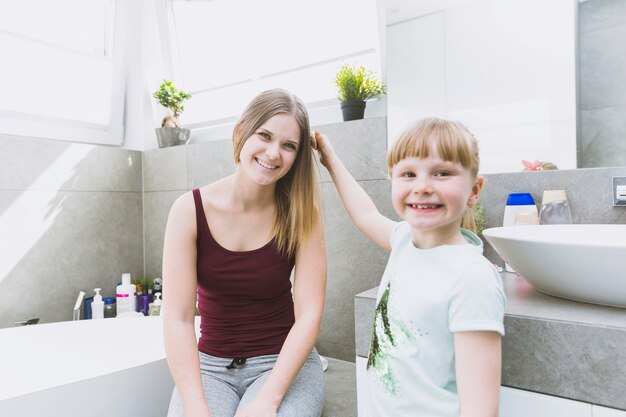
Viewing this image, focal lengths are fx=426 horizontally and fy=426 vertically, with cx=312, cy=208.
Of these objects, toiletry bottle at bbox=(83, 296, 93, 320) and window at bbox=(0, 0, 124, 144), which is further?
toiletry bottle at bbox=(83, 296, 93, 320)

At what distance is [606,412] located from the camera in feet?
2.58

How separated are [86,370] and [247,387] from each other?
107 cm

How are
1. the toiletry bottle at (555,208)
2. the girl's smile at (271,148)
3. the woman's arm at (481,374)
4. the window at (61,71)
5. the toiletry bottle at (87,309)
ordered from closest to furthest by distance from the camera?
the woman's arm at (481,374) < the girl's smile at (271,148) < the toiletry bottle at (555,208) < the window at (61,71) < the toiletry bottle at (87,309)

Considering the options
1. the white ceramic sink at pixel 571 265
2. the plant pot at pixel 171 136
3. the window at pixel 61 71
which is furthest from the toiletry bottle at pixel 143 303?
the white ceramic sink at pixel 571 265

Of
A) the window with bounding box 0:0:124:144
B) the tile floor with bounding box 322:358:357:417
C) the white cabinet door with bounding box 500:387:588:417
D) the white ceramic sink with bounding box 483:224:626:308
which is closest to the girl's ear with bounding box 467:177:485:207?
the white ceramic sink with bounding box 483:224:626:308

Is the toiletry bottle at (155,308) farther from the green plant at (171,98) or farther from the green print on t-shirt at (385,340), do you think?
the green print on t-shirt at (385,340)

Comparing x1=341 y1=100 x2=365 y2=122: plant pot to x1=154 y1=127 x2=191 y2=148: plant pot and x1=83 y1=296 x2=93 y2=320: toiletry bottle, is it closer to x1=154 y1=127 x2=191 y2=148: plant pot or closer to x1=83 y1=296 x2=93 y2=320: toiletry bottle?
x1=154 y1=127 x2=191 y2=148: plant pot

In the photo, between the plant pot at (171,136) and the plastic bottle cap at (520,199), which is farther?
the plant pot at (171,136)

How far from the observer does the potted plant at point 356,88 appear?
1837 millimetres

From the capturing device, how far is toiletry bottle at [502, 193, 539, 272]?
132 cm

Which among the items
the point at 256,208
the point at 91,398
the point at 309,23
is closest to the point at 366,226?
the point at 256,208

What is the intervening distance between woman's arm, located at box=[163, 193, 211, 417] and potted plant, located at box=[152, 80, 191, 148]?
1497mm

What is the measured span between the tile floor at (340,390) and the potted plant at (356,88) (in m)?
1.08

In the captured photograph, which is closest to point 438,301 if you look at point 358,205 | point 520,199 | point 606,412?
point 606,412
